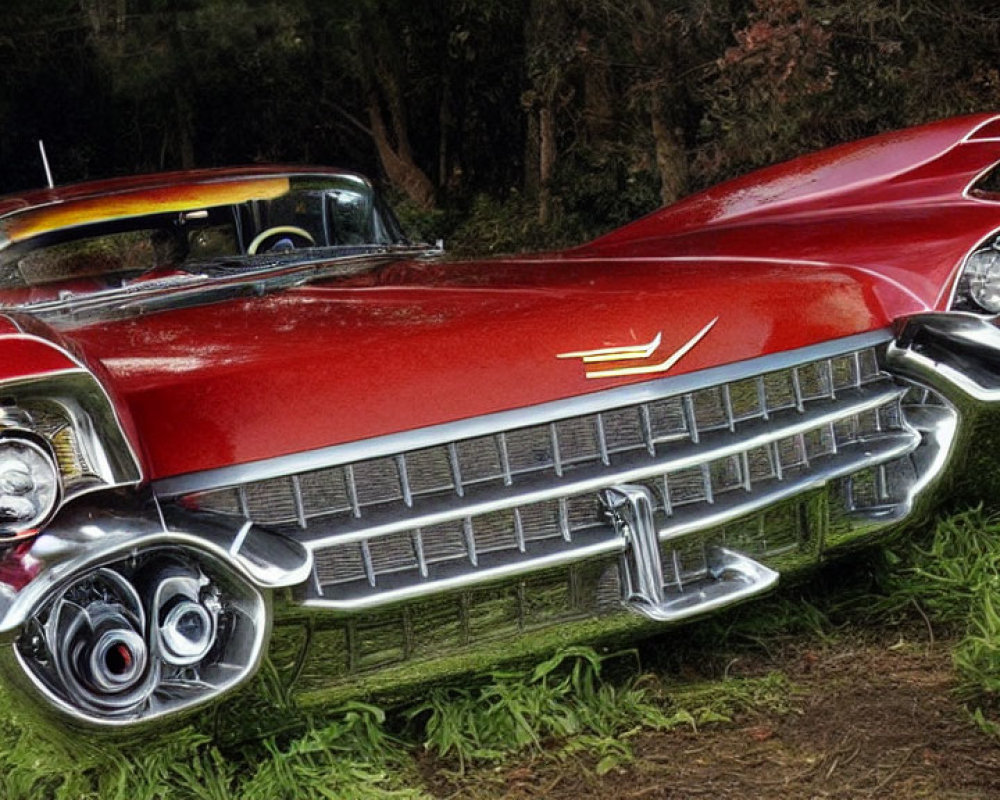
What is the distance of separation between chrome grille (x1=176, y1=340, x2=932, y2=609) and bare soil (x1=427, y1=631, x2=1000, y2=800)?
0.32 m

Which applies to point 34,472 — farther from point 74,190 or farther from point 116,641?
point 74,190

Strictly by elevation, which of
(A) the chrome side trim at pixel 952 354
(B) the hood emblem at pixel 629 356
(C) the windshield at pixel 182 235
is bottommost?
(A) the chrome side trim at pixel 952 354

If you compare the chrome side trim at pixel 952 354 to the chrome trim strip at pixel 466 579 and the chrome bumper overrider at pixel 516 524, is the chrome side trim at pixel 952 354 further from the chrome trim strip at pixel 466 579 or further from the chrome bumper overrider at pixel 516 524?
the chrome trim strip at pixel 466 579

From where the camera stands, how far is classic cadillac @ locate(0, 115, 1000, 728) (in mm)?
2115

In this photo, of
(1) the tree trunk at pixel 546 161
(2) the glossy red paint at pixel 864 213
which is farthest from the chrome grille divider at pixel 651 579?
(1) the tree trunk at pixel 546 161

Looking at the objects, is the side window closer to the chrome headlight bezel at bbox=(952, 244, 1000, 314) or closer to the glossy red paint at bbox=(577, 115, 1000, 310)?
the glossy red paint at bbox=(577, 115, 1000, 310)

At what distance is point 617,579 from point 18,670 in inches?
41.9

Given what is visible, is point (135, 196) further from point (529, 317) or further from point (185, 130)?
A: point (185, 130)

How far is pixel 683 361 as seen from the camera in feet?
8.47

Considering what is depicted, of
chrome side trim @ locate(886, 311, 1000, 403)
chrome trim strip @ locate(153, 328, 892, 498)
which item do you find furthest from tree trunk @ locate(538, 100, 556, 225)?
chrome trim strip @ locate(153, 328, 892, 498)

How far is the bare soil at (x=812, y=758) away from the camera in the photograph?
2.33 meters

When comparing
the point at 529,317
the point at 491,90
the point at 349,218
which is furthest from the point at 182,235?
the point at 491,90

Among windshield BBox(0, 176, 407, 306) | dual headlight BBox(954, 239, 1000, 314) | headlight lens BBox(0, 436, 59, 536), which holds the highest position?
windshield BBox(0, 176, 407, 306)

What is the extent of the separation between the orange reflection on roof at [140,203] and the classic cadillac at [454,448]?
312 millimetres
